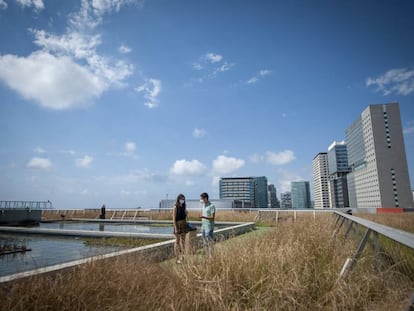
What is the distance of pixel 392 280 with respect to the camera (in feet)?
10.4

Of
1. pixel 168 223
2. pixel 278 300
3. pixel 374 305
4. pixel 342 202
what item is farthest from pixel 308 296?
pixel 342 202

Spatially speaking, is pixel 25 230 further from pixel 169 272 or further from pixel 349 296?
pixel 349 296

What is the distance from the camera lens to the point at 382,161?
118 meters

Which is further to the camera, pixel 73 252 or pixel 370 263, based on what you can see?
pixel 73 252

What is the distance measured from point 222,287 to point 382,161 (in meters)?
142

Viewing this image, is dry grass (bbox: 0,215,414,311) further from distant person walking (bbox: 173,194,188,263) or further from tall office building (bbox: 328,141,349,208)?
tall office building (bbox: 328,141,349,208)

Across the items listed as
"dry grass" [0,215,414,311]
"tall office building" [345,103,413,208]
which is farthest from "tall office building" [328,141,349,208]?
"dry grass" [0,215,414,311]

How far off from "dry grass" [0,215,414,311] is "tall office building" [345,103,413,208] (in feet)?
446

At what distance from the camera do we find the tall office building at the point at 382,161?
4528 inches

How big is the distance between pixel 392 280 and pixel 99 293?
3654 millimetres

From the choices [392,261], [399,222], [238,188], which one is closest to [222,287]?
[392,261]

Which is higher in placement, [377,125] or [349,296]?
[377,125]

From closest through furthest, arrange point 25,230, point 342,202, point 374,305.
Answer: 1. point 374,305
2. point 25,230
3. point 342,202

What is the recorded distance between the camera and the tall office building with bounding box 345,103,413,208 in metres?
115
